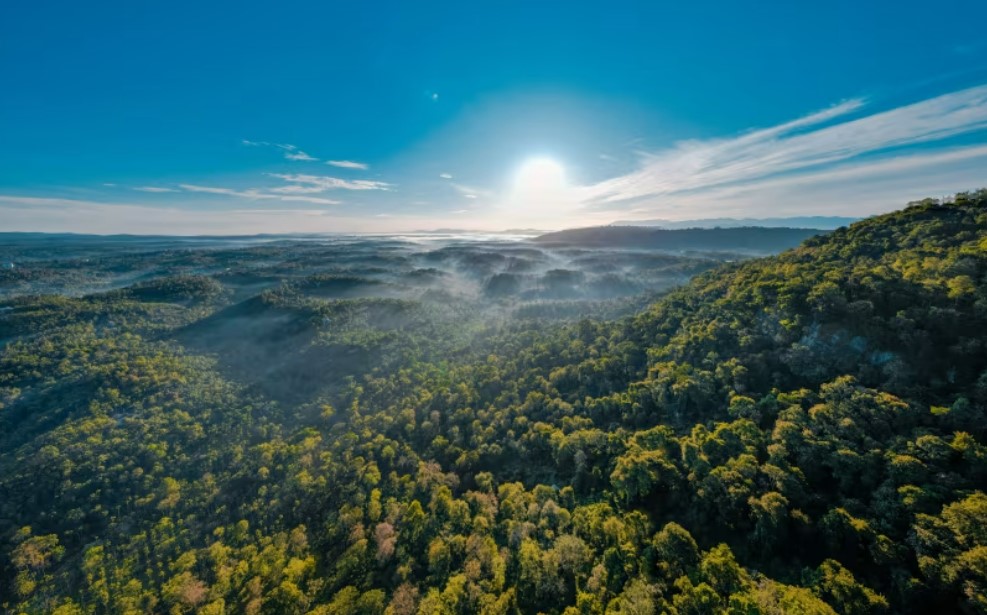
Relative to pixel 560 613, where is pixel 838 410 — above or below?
above

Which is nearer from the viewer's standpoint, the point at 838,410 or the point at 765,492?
the point at 765,492

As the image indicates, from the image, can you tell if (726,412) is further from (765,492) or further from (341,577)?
(341,577)

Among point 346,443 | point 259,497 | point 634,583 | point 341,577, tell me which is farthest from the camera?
point 346,443

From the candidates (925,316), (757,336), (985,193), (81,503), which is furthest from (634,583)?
(985,193)

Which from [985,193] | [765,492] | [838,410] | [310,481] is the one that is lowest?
[310,481]

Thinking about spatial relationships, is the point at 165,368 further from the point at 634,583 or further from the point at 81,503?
the point at 634,583

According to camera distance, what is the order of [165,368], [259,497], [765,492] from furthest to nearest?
1. [165,368]
2. [259,497]
3. [765,492]
